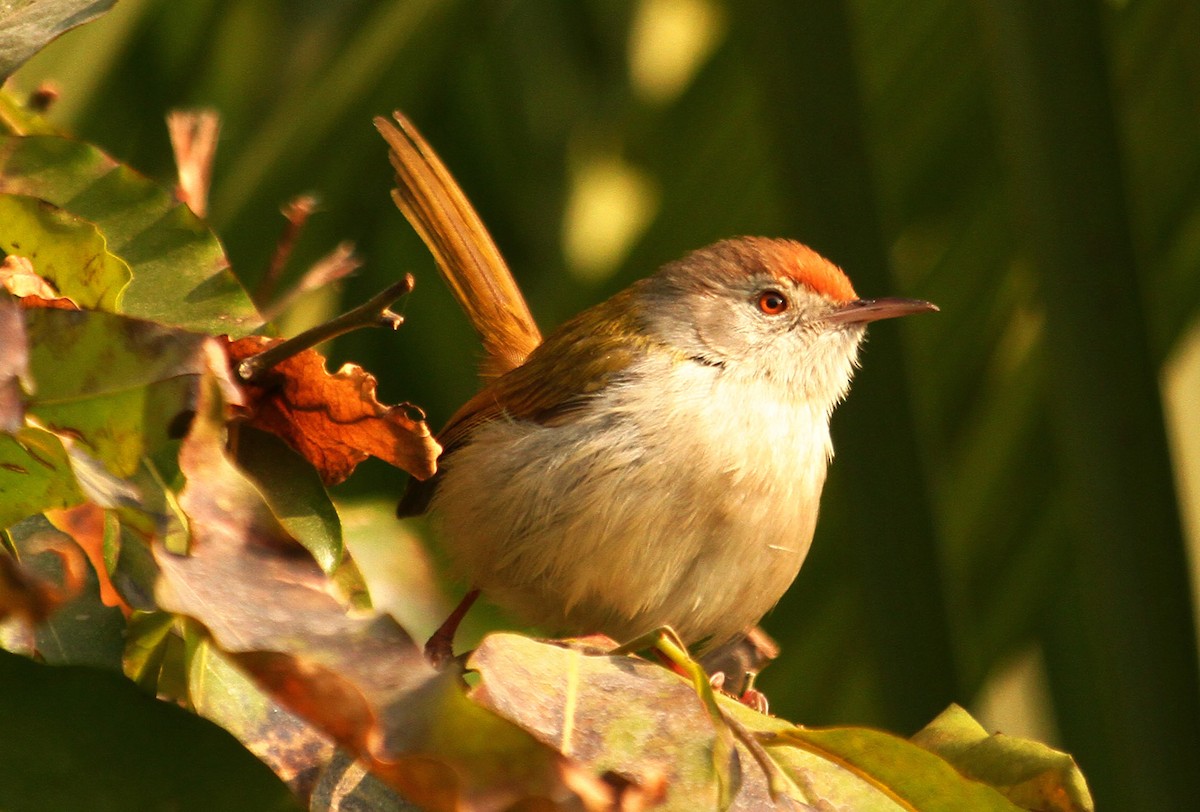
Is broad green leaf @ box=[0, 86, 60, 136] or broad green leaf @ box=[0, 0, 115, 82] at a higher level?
broad green leaf @ box=[0, 0, 115, 82]

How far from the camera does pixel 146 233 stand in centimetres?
143

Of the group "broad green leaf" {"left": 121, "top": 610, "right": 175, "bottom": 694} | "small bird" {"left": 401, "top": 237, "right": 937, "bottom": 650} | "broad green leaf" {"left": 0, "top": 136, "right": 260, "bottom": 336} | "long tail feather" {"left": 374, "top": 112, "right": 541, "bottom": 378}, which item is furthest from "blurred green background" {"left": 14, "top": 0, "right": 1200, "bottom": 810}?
"broad green leaf" {"left": 121, "top": 610, "right": 175, "bottom": 694}

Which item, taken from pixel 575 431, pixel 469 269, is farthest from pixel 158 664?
pixel 469 269

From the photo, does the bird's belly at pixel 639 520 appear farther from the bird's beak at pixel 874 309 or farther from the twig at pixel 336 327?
the twig at pixel 336 327

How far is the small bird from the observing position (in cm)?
237

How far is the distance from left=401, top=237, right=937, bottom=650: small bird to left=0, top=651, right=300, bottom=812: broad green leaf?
4.37 ft

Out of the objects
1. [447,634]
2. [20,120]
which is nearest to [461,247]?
[447,634]

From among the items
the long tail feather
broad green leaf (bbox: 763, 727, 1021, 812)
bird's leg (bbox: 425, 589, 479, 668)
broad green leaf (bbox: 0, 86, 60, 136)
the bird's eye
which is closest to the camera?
broad green leaf (bbox: 763, 727, 1021, 812)

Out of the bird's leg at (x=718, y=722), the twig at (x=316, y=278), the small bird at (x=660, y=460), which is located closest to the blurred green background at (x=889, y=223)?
the small bird at (x=660, y=460)

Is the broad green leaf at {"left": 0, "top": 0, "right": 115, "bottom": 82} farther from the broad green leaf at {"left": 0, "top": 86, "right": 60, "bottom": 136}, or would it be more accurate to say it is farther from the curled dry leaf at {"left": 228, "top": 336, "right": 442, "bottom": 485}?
the curled dry leaf at {"left": 228, "top": 336, "right": 442, "bottom": 485}

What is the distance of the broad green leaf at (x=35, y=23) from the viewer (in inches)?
48.8

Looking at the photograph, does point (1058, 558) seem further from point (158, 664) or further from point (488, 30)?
point (158, 664)

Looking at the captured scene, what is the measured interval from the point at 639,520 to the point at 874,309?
2.96ft

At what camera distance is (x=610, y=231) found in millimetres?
4594
